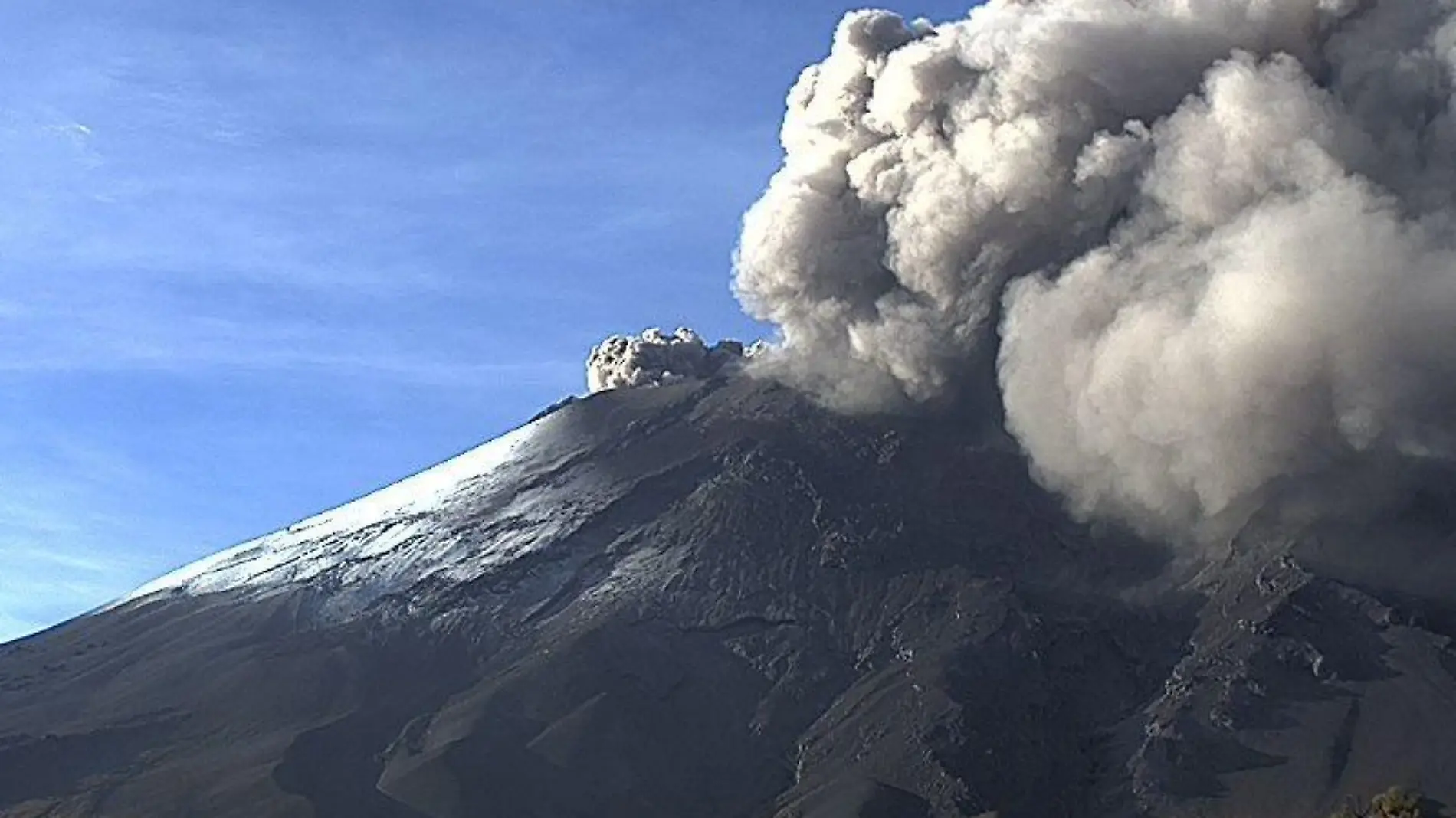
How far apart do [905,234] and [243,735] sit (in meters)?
40.0

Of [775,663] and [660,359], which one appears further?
[660,359]

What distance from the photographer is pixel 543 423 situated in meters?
119

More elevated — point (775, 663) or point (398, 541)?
point (398, 541)

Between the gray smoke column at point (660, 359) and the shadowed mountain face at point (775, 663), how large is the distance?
15.7 metres

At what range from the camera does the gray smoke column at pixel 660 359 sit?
123375mm

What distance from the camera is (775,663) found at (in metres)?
86.6

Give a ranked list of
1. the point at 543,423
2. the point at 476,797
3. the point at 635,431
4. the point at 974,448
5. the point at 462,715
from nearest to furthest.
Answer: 1. the point at 476,797
2. the point at 462,715
3. the point at 974,448
4. the point at 635,431
5. the point at 543,423

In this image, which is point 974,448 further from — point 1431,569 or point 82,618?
point 82,618

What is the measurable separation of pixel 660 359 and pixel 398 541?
80.3 ft

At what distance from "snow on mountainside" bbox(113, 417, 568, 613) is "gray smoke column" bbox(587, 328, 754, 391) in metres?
6.62

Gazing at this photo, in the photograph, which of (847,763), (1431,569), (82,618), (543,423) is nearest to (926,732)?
(847,763)

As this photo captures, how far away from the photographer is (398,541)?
106688 millimetres

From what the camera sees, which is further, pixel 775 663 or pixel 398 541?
pixel 398 541

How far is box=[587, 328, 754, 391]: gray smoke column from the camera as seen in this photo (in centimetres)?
12338
